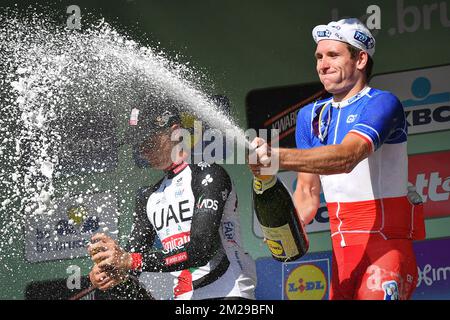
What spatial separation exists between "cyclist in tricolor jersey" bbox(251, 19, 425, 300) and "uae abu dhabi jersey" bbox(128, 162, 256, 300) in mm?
579

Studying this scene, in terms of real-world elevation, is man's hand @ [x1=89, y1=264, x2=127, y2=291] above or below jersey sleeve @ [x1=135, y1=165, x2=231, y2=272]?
below

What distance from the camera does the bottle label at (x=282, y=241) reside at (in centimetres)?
408

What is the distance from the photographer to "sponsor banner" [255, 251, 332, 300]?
233 inches

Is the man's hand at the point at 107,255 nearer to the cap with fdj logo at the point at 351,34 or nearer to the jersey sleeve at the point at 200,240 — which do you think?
the jersey sleeve at the point at 200,240

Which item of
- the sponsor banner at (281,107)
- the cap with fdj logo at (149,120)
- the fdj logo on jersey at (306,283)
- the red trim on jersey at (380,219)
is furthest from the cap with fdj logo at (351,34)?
the fdj logo on jersey at (306,283)

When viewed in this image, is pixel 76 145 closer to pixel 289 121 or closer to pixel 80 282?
pixel 80 282

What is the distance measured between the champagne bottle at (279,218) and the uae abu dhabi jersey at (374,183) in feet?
0.59

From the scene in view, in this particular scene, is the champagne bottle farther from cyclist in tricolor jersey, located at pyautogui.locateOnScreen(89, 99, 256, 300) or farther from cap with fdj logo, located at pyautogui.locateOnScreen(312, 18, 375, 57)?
cap with fdj logo, located at pyautogui.locateOnScreen(312, 18, 375, 57)

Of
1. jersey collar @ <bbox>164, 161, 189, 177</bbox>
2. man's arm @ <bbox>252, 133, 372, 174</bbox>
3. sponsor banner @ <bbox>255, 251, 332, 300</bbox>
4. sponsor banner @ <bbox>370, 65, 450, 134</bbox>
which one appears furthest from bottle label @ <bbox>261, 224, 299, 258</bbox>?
sponsor banner @ <bbox>370, 65, 450, 134</bbox>

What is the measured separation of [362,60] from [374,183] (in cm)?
58

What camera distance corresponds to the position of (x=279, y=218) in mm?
4062

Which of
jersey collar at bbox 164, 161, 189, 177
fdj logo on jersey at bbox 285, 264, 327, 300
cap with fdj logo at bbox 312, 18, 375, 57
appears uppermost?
cap with fdj logo at bbox 312, 18, 375, 57

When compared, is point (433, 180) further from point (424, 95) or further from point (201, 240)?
point (201, 240)

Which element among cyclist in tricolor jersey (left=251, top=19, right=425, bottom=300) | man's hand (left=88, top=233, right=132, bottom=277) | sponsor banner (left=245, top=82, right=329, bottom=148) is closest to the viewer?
cyclist in tricolor jersey (left=251, top=19, right=425, bottom=300)
